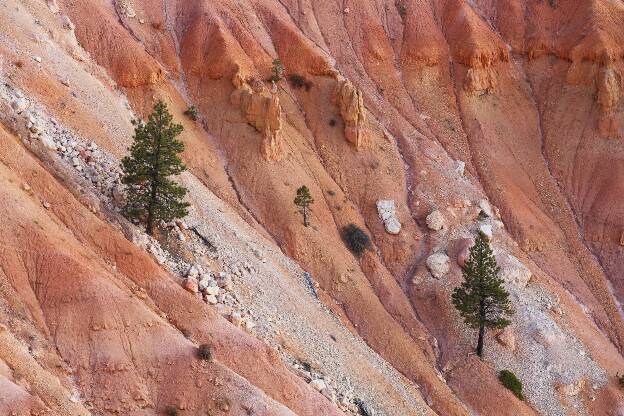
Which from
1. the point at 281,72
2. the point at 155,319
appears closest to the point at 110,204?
the point at 155,319

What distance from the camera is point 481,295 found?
50938 mm

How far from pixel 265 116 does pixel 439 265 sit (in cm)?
1922

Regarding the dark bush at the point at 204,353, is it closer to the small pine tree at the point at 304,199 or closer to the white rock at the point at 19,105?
the white rock at the point at 19,105

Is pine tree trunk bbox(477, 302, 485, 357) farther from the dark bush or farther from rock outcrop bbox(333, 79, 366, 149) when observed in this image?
the dark bush

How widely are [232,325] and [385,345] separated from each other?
16543 millimetres

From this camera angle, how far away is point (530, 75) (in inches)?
3002

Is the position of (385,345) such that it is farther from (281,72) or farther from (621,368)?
(281,72)

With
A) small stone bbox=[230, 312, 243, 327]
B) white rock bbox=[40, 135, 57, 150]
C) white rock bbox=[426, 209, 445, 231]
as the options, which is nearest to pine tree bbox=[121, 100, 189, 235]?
white rock bbox=[40, 135, 57, 150]

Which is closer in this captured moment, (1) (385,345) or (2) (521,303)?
(1) (385,345)

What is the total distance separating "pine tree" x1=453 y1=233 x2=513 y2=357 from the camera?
50.6 meters

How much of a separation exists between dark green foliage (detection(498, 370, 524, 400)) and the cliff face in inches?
20.4

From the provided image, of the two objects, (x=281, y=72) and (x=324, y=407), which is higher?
(x=281, y=72)

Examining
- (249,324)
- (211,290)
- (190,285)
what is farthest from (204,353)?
(211,290)

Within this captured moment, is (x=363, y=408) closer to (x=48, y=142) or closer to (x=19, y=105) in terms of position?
(x=48, y=142)
